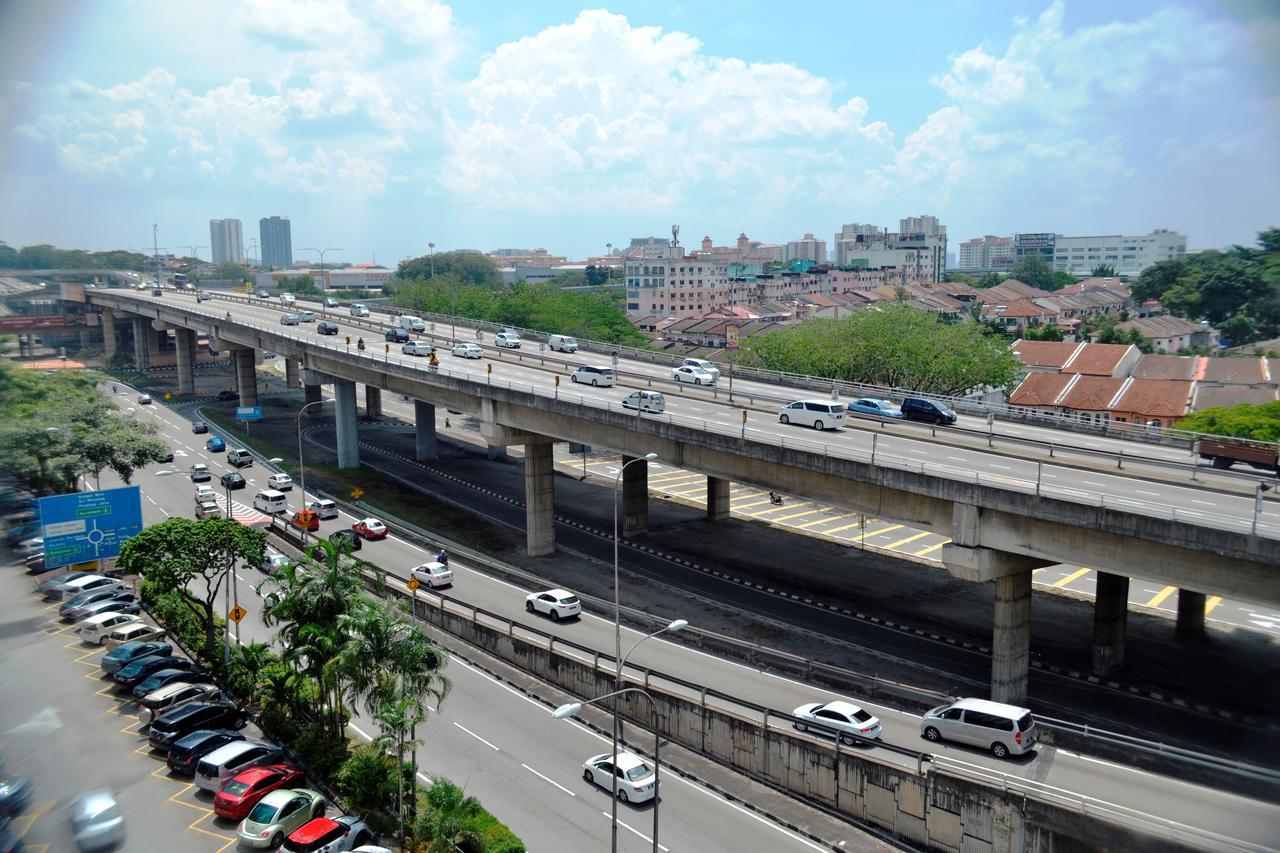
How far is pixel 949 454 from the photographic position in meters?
39.9

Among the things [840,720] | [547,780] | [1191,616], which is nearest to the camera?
[547,780]

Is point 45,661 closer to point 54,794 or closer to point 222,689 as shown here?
point 54,794

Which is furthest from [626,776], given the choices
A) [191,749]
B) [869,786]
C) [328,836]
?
[191,749]

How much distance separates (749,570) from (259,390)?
80.5 metres

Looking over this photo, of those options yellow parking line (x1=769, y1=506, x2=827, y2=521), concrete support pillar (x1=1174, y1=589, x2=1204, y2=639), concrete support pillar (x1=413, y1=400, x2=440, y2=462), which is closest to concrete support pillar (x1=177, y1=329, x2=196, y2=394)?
concrete support pillar (x1=413, y1=400, x2=440, y2=462)

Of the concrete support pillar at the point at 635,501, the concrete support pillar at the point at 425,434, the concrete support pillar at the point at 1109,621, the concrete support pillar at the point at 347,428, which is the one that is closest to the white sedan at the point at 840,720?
the concrete support pillar at the point at 1109,621

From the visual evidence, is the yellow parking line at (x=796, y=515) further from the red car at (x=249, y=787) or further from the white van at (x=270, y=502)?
the red car at (x=249, y=787)

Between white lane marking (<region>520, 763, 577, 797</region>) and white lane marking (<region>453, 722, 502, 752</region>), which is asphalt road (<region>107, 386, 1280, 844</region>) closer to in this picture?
white lane marking (<region>520, 763, 577, 797</region>)

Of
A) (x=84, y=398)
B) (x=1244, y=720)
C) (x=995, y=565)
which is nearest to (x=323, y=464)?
(x=84, y=398)

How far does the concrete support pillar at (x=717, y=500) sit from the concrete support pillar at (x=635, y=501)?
410cm

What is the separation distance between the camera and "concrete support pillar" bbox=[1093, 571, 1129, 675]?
116 ft

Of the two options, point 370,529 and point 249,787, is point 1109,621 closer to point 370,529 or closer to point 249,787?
point 249,787

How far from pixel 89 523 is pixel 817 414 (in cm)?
3177

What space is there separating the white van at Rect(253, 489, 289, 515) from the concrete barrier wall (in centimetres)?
3027
